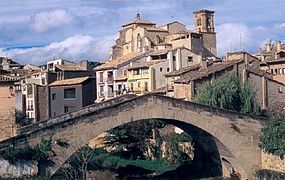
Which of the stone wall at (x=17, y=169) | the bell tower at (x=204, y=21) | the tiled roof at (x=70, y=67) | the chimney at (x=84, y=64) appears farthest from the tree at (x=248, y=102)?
the bell tower at (x=204, y=21)

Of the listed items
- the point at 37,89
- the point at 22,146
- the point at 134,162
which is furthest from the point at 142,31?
the point at 22,146

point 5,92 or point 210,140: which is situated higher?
point 5,92

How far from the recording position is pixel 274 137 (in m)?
26.6

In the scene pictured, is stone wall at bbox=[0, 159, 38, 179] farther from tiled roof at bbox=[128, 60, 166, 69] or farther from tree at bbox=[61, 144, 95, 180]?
tiled roof at bbox=[128, 60, 166, 69]

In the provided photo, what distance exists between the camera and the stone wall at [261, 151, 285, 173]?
26016mm

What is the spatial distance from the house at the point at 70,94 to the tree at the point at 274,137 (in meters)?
26.0

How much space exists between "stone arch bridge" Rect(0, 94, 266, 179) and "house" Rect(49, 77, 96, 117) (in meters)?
22.7

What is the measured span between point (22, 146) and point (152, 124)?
14.3 m

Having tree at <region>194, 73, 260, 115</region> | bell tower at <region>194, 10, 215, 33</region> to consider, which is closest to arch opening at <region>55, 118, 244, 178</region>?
tree at <region>194, 73, 260, 115</region>

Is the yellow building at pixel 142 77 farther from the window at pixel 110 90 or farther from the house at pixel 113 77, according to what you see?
the window at pixel 110 90

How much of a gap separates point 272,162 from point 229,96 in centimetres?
800

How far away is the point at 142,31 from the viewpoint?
61.8 m

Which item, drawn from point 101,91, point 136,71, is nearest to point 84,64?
point 101,91

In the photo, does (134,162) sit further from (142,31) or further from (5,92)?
(142,31)
